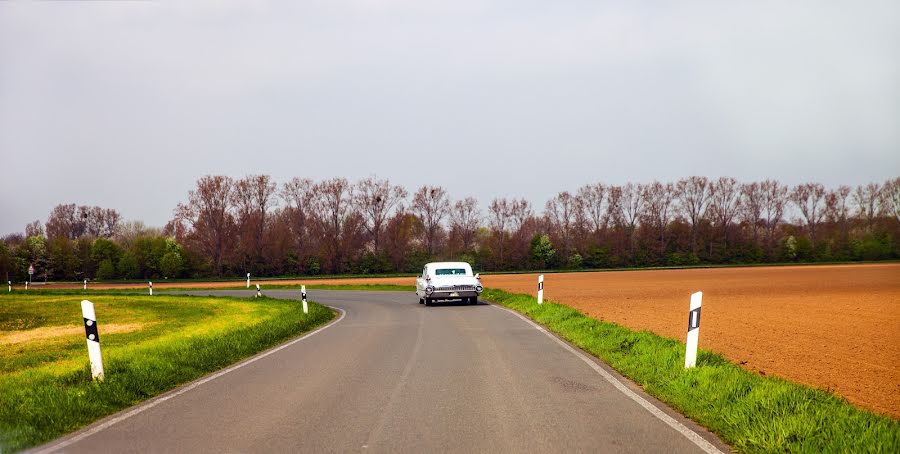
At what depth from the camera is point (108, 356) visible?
12.4m

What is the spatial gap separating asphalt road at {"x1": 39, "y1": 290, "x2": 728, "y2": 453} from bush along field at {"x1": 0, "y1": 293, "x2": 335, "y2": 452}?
0.43 metres

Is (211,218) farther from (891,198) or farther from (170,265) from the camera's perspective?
(891,198)

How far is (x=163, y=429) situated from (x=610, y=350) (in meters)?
7.60

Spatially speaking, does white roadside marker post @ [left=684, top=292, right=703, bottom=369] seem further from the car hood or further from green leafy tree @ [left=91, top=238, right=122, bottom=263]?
green leafy tree @ [left=91, top=238, right=122, bottom=263]

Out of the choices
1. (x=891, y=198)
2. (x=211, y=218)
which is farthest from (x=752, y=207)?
(x=211, y=218)

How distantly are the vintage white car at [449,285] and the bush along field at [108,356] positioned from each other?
14.9 feet

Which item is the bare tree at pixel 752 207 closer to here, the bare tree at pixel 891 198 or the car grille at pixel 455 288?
the bare tree at pixel 891 198

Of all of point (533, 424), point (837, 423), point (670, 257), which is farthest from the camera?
point (670, 257)

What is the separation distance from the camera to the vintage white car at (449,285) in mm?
26047

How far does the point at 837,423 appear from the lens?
5.65m

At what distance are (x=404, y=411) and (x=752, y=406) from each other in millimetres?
3346

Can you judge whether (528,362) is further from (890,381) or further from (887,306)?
(887,306)

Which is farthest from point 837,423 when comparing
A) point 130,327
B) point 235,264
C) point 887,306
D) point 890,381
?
point 235,264

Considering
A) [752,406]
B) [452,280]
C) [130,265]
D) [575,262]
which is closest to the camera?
[752,406]
